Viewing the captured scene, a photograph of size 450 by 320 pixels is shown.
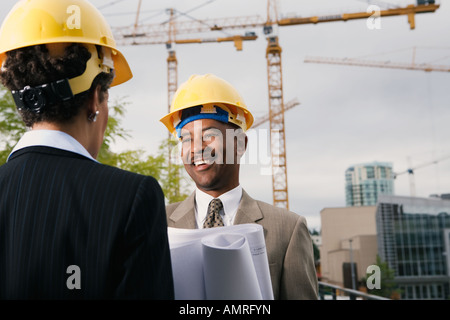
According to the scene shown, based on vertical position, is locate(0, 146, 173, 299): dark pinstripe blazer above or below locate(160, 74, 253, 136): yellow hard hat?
below

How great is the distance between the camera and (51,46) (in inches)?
75.5

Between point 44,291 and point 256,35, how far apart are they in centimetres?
6644

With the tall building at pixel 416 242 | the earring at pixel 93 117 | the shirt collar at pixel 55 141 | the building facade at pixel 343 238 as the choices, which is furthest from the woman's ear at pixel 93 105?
the building facade at pixel 343 238

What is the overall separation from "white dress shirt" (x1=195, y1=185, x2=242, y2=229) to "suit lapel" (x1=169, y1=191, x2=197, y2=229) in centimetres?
3

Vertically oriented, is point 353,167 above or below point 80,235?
above

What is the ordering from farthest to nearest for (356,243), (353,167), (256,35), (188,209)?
(353,167) < (356,243) < (256,35) < (188,209)

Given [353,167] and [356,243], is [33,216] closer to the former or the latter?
[356,243]

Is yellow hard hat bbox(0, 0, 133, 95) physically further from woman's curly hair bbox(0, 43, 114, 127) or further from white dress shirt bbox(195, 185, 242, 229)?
white dress shirt bbox(195, 185, 242, 229)

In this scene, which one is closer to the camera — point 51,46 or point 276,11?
point 51,46

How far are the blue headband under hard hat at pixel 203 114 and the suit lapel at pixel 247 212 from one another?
20.7 inches

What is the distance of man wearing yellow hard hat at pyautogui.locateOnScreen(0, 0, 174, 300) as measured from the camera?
1635 millimetres

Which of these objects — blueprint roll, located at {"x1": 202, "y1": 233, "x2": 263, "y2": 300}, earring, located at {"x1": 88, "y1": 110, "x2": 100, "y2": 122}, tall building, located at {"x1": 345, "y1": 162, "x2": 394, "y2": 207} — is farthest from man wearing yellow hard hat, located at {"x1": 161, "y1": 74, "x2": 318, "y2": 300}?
tall building, located at {"x1": 345, "y1": 162, "x2": 394, "y2": 207}
